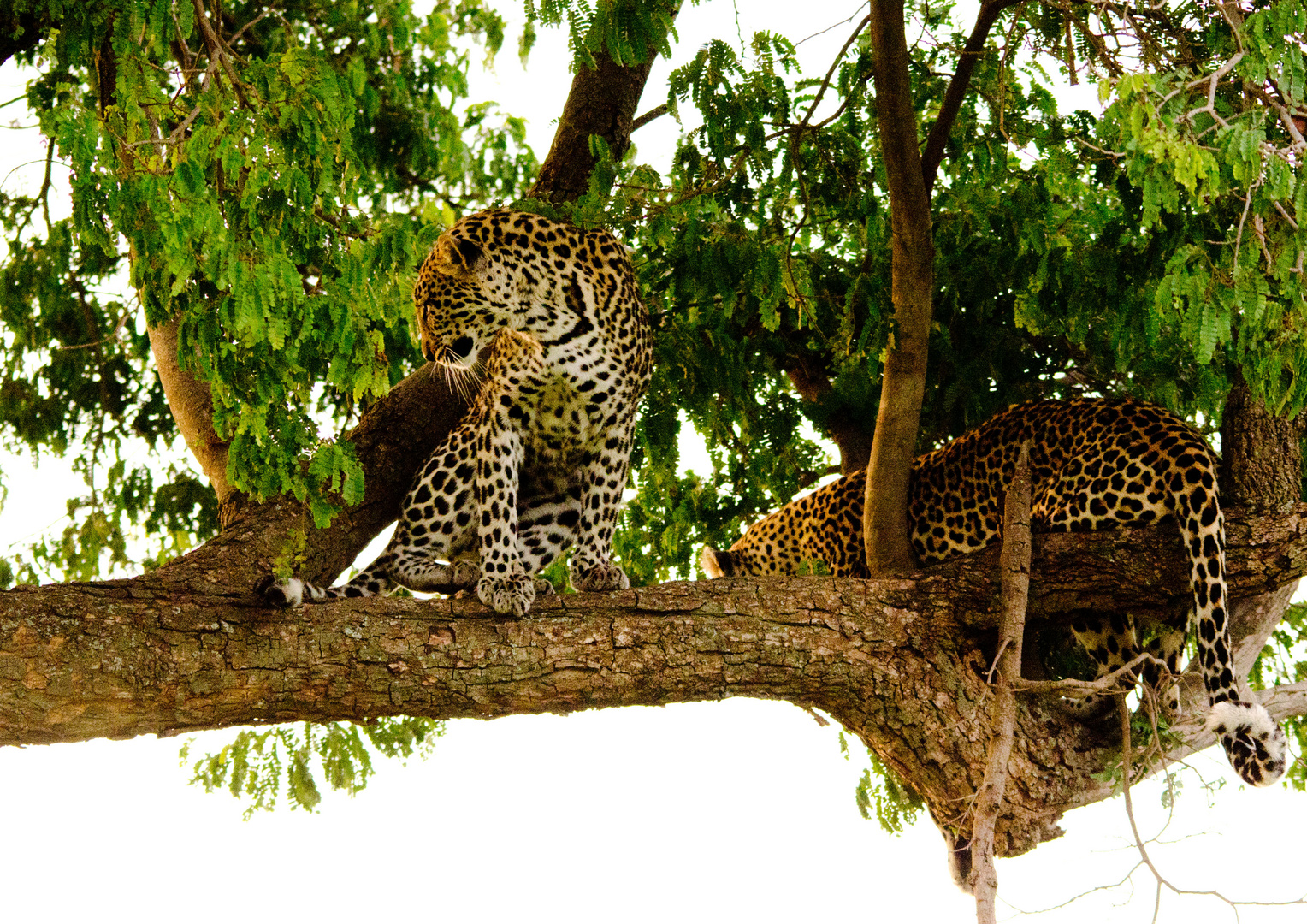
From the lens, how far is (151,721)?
500 cm

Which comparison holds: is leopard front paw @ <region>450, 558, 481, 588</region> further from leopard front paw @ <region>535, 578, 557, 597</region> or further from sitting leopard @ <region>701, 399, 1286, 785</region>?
sitting leopard @ <region>701, 399, 1286, 785</region>

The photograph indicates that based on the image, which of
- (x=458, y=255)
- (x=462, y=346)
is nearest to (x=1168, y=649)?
(x=462, y=346)

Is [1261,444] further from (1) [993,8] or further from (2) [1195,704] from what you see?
(1) [993,8]

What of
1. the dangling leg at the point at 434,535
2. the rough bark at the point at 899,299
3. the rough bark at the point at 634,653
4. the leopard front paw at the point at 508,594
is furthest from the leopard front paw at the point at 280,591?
the rough bark at the point at 899,299

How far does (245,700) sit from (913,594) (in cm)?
282

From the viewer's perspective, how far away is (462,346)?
650cm

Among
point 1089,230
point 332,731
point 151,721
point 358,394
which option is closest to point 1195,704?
point 1089,230

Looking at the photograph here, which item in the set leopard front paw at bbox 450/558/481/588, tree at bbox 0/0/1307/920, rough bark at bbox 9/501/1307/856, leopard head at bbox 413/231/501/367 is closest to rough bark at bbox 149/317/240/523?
tree at bbox 0/0/1307/920

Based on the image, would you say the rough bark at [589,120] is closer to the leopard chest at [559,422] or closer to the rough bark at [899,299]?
the leopard chest at [559,422]

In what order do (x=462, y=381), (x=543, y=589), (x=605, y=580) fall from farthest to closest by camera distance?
(x=462, y=381), (x=605, y=580), (x=543, y=589)

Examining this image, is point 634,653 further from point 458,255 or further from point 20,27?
point 20,27

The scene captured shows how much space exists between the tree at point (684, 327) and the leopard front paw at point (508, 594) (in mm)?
70

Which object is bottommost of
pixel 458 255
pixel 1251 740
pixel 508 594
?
pixel 1251 740

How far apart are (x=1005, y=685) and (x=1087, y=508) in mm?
1366
